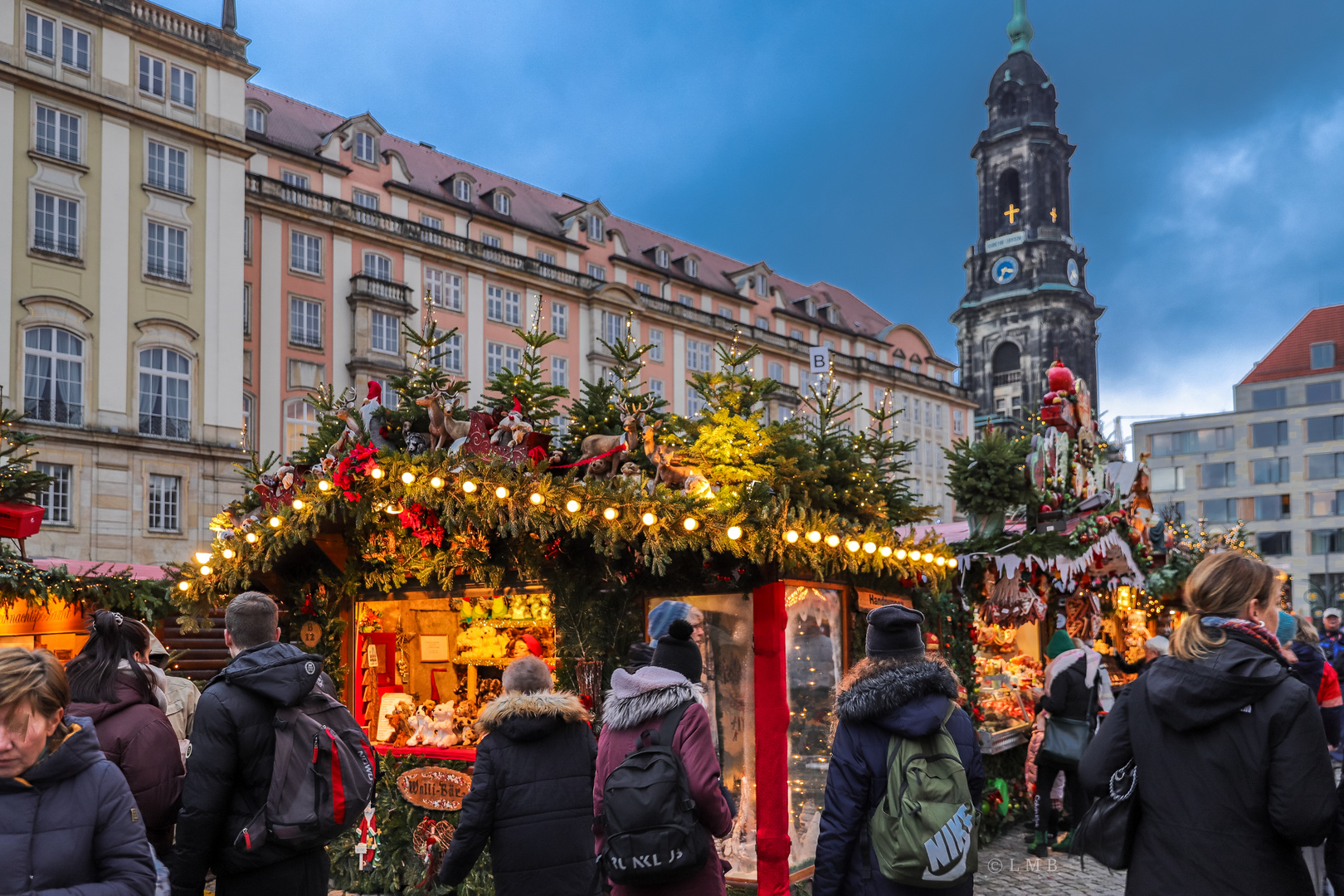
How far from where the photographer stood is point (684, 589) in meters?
7.48

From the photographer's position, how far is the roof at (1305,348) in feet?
211

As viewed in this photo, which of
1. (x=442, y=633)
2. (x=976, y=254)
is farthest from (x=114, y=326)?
(x=976, y=254)

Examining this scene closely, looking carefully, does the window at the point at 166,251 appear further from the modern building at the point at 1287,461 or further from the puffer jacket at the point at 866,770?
the modern building at the point at 1287,461

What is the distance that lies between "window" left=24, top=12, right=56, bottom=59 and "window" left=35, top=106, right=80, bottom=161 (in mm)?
1314

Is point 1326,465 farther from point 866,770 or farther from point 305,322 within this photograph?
point 866,770

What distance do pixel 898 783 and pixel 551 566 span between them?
4312mm

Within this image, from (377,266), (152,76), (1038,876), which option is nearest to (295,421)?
(377,266)

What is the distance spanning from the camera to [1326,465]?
64812mm

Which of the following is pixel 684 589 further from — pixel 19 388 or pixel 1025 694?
pixel 19 388

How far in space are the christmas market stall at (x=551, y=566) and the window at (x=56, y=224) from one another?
813 inches

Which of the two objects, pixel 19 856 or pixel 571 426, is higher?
pixel 571 426

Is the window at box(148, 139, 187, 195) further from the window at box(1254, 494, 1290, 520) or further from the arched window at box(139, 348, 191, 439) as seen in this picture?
the window at box(1254, 494, 1290, 520)

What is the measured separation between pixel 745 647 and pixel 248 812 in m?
4.16

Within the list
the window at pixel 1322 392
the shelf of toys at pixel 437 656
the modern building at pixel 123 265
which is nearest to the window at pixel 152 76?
the modern building at pixel 123 265
